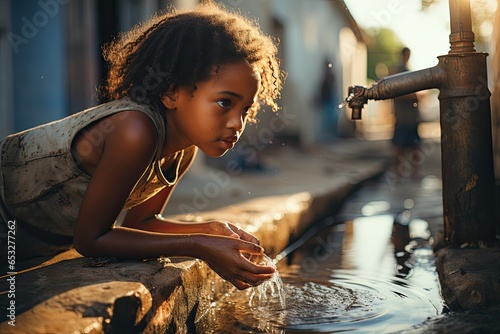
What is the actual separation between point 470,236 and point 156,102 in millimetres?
1212

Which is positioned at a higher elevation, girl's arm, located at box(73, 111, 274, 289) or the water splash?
girl's arm, located at box(73, 111, 274, 289)

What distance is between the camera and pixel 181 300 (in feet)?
6.62

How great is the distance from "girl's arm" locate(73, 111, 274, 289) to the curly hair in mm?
217

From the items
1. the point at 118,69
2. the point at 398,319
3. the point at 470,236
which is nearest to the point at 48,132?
the point at 118,69

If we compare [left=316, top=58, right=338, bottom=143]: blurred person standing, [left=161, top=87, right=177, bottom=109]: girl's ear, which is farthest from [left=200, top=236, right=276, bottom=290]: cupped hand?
[left=316, top=58, right=338, bottom=143]: blurred person standing

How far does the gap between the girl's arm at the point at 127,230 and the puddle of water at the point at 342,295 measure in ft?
0.59

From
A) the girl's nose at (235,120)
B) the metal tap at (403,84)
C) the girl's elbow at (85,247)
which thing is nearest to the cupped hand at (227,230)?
the girl's nose at (235,120)

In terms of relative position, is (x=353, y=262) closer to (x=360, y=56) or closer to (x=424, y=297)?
(x=424, y=297)

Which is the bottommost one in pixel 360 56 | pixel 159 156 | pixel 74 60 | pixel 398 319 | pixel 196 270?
pixel 398 319

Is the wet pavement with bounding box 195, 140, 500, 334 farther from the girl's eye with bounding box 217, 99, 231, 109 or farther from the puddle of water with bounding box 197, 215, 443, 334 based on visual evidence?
the girl's eye with bounding box 217, 99, 231, 109

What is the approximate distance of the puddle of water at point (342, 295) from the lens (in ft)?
6.50

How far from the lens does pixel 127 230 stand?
2053mm

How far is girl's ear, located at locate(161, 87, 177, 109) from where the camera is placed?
7.29 feet

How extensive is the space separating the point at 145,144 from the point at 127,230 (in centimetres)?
27
